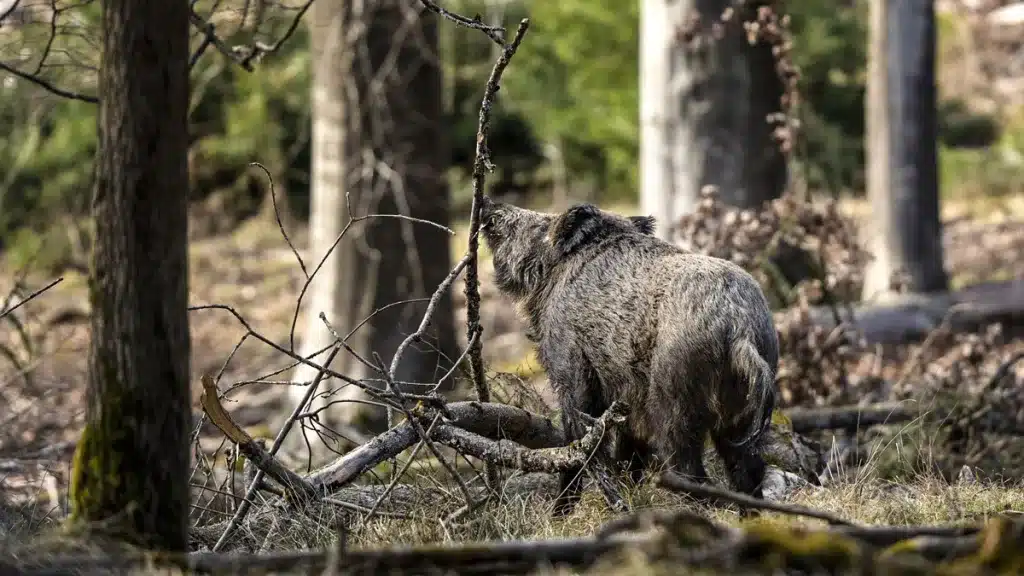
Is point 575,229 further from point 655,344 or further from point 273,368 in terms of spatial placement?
point 273,368

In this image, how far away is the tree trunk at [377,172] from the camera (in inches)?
403

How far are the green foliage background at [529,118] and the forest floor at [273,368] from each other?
3.56 ft

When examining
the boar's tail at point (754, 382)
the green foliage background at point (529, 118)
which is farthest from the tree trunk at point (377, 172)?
the green foliage background at point (529, 118)

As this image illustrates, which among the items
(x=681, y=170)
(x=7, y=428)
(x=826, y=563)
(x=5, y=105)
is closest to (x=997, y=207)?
(x=681, y=170)

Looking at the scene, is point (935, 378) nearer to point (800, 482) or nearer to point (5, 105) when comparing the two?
point (800, 482)

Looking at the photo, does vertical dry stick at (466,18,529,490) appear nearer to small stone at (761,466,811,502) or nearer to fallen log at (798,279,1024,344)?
small stone at (761,466,811,502)

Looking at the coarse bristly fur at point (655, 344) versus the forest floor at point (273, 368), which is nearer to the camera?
the forest floor at point (273, 368)

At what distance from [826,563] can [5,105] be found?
35.7 ft

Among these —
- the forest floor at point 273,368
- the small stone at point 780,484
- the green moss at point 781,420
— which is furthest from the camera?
the green moss at point 781,420

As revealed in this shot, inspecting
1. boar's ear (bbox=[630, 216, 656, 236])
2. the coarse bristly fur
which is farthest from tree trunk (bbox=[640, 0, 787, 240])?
the coarse bristly fur

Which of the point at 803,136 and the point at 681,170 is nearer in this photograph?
the point at 803,136

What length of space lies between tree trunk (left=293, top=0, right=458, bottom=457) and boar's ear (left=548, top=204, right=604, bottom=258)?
4.57m

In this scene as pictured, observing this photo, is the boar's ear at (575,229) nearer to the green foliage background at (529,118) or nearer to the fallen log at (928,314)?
the fallen log at (928,314)

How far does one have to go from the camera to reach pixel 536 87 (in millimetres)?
19266
